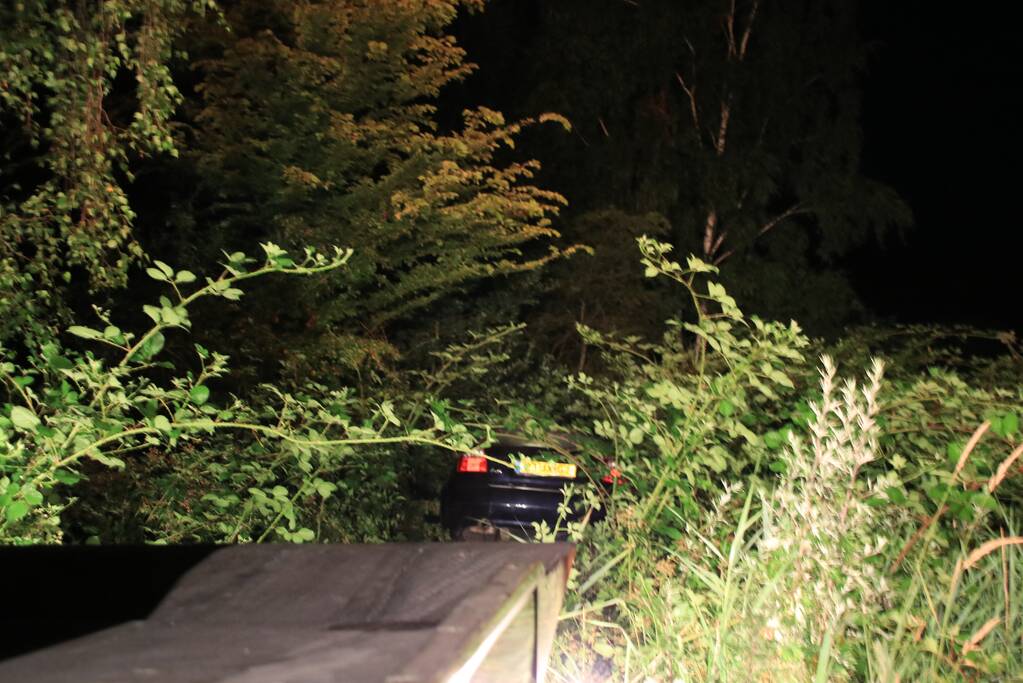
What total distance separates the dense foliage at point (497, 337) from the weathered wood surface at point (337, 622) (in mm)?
1515

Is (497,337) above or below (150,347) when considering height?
below

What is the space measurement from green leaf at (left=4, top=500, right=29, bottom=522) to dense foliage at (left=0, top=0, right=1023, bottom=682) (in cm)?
4

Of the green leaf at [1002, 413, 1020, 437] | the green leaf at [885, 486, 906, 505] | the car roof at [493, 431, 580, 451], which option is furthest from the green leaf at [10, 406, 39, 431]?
the green leaf at [1002, 413, 1020, 437]

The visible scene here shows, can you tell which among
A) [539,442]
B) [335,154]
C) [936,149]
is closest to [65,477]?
[539,442]

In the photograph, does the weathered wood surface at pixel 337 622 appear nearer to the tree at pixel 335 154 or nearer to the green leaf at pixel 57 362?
the green leaf at pixel 57 362

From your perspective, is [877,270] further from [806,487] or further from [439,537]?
[806,487]

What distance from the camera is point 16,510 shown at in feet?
12.0

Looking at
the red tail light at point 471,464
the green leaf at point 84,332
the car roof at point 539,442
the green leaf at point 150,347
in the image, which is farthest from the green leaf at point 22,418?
the red tail light at point 471,464

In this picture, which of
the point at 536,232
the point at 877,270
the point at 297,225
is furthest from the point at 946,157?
the point at 297,225

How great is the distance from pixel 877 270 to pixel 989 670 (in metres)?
32.1

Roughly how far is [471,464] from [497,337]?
1.21 meters

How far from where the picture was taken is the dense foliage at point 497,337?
373 cm

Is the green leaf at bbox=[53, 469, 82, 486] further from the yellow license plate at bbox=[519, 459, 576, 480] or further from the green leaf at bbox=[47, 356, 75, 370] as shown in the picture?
the yellow license plate at bbox=[519, 459, 576, 480]

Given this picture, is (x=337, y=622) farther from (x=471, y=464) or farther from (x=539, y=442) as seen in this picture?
(x=471, y=464)
